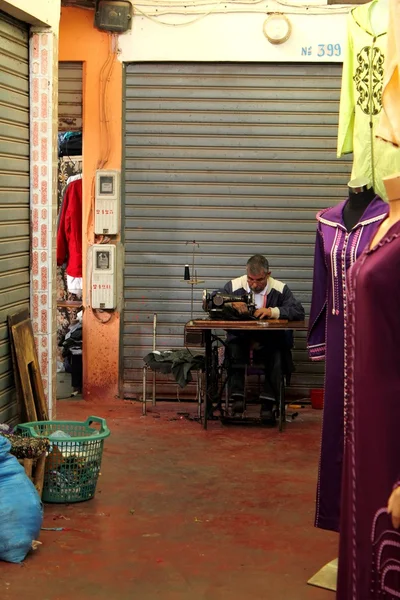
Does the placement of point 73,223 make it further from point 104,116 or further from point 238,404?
point 238,404

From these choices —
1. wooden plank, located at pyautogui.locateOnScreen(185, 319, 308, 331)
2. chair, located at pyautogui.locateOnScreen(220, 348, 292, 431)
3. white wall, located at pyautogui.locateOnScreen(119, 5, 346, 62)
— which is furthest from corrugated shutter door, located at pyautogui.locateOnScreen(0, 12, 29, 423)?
white wall, located at pyautogui.locateOnScreen(119, 5, 346, 62)

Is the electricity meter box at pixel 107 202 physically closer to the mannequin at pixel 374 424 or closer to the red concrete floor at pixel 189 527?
the red concrete floor at pixel 189 527

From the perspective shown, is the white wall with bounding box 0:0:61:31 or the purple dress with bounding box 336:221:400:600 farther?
the white wall with bounding box 0:0:61:31

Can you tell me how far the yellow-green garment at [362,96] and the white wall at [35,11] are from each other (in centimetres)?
219

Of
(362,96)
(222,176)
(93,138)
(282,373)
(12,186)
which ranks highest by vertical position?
(362,96)

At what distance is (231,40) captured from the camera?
9.39 metres

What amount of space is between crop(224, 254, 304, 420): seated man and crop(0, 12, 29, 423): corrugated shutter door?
2.15 m

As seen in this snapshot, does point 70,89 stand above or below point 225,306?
above

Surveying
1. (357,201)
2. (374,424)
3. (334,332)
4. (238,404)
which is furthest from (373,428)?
(238,404)

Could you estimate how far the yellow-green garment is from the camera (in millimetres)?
6662

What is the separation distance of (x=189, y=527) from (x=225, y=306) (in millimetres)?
2767

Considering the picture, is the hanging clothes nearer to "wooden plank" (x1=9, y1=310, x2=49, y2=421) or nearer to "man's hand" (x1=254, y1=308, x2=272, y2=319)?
"wooden plank" (x1=9, y1=310, x2=49, y2=421)

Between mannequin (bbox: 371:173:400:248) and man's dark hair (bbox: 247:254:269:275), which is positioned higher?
mannequin (bbox: 371:173:400:248)

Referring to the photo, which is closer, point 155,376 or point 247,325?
point 247,325
